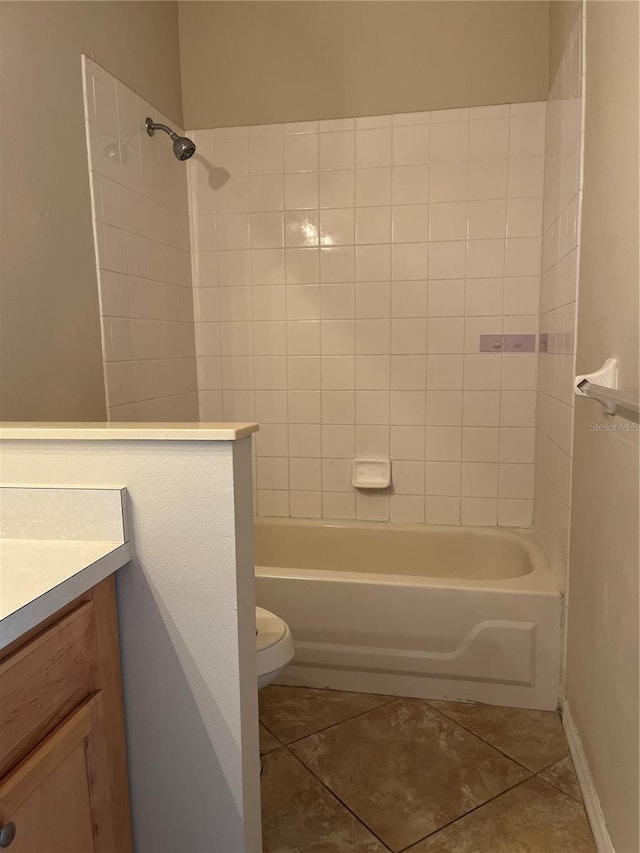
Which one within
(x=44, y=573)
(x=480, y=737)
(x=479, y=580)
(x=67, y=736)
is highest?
(x=44, y=573)

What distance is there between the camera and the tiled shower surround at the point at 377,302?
2459 mm

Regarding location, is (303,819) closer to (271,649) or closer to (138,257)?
(271,649)

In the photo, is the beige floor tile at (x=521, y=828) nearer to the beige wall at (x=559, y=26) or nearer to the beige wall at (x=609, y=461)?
the beige wall at (x=609, y=461)

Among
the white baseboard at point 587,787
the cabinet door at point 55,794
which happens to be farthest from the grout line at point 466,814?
the cabinet door at point 55,794

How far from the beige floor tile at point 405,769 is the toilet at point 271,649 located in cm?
43

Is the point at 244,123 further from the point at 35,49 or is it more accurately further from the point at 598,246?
the point at 598,246

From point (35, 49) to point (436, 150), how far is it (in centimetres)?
151

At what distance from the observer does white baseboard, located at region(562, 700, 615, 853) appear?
1390 mm

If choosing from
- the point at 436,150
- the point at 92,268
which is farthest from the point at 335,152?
the point at 92,268

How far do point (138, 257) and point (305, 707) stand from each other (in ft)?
5.76

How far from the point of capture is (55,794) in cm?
94

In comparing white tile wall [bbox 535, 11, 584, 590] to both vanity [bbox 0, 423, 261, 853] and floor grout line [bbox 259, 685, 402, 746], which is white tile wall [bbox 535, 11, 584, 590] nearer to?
floor grout line [bbox 259, 685, 402, 746]

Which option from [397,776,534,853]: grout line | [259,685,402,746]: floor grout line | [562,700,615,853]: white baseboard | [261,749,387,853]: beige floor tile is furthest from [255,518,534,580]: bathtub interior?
[261,749,387,853]: beige floor tile

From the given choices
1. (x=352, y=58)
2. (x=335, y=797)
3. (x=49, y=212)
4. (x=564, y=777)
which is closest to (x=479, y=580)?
(x=564, y=777)
